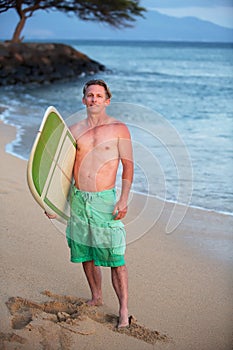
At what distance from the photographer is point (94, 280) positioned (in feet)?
9.44

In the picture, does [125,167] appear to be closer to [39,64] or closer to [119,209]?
[119,209]

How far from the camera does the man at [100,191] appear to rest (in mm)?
2656

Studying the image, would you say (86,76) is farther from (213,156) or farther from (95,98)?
(95,98)

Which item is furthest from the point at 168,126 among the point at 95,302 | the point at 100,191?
the point at 100,191

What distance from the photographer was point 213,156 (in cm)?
714

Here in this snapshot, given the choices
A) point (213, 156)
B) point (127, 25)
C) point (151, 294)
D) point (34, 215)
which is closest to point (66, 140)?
point (151, 294)

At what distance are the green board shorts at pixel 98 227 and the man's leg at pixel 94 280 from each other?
11 cm

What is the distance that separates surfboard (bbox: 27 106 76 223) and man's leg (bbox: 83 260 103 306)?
243mm

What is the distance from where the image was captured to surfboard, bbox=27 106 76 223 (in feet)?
8.37

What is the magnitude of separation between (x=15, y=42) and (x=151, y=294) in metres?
19.5

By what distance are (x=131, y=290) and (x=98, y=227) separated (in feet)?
1.97

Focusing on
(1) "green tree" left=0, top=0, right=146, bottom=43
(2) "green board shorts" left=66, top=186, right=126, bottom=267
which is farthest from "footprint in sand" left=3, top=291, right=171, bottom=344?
(1) "green tree" left=0, top=0, right=146, bottom=43

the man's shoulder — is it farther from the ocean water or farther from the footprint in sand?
the footprint in sand

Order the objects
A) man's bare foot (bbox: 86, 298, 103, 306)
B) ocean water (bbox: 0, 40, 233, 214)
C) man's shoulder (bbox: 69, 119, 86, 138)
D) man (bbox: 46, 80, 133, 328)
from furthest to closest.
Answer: ocean water (bbox: 0, 40, 233, 214), man's bare foot (bbox: 86, 298, 103, 306), man's shoulder (bbox: 69, 119, 86, 138), man (bbox: 46, 80, 133, 328)
